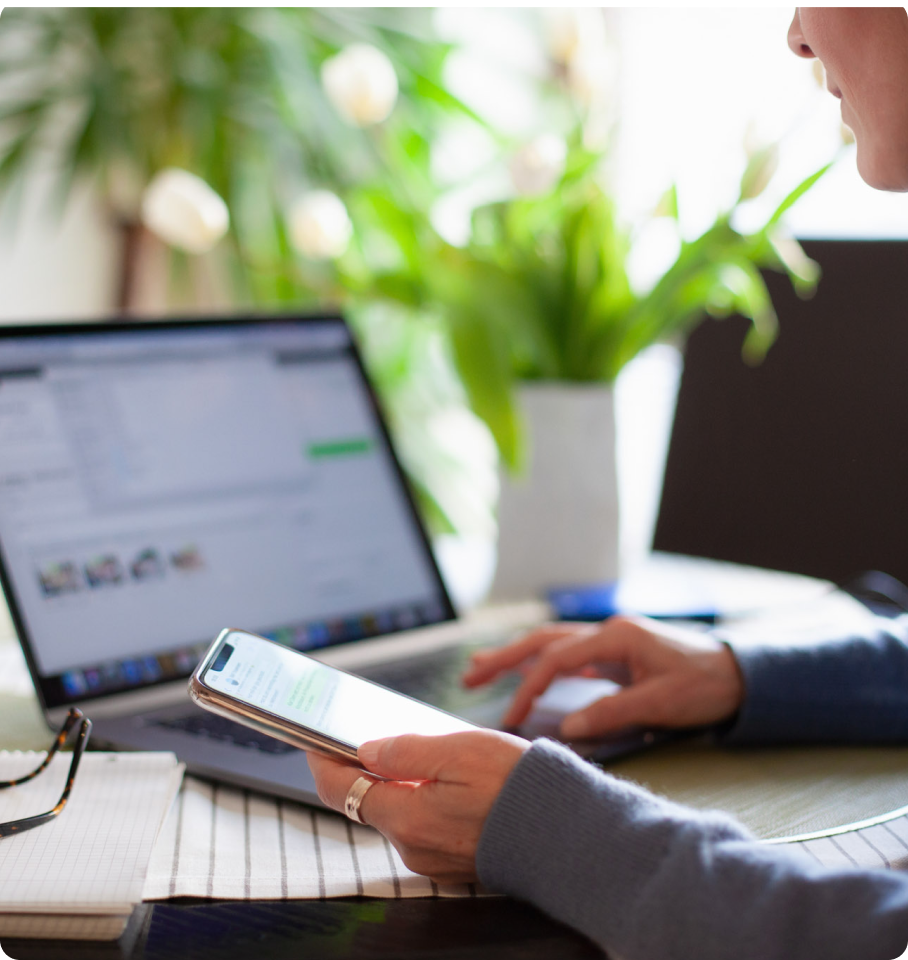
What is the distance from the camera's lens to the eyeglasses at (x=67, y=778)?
41 cm

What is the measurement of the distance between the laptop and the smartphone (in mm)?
57

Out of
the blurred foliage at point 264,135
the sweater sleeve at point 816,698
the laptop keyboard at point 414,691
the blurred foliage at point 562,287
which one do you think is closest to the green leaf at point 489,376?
the blurred foliage at point 562,287

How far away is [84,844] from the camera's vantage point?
403 millimetres

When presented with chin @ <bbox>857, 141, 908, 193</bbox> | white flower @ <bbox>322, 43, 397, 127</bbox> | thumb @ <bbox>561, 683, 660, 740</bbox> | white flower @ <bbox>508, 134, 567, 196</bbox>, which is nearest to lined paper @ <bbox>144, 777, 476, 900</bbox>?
thumb @ <bbox>561, 683, 660, 740</bbox>

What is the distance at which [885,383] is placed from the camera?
975 millimetres

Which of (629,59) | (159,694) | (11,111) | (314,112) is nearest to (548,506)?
(159,694)

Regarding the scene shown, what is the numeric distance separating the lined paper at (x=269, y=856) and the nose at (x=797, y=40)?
48 cm

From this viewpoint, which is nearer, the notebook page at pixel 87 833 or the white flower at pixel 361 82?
the notebook page at pixel 87 833

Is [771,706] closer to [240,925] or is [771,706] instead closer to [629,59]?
[240,925]

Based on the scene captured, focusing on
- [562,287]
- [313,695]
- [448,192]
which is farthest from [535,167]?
[313,695]

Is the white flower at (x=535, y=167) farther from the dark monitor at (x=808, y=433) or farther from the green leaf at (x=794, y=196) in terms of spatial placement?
the dark monitor at (x=808, y=433)

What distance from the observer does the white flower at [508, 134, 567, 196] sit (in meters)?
0.90

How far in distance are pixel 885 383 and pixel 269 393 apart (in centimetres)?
62

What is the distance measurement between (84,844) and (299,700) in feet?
0.36
